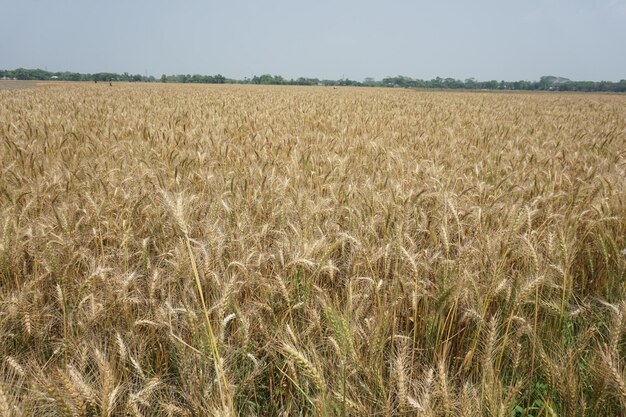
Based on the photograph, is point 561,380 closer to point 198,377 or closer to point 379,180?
point 198,377

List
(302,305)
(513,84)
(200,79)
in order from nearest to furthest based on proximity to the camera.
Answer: (302,305), (200,79), (513,84)

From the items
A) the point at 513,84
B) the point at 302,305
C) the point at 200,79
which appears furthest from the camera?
the point at 513,84

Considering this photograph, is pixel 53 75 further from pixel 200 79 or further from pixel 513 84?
pixel 513 84

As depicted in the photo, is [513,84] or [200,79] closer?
[200,79]

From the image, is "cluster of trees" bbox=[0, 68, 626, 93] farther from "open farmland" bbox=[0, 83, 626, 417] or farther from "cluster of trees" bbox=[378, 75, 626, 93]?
"open farmland" bbox=[0, 83, 626, 417]

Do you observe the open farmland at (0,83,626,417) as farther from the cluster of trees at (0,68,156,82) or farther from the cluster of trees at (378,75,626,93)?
the cluster of trees at (0,68,156,82)

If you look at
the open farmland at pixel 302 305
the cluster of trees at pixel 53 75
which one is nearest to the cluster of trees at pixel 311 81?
the cluster of trees at pixel 53 75

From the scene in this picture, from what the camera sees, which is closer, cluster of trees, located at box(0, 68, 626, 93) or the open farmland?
the open farmland

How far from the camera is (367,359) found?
51.9 inches

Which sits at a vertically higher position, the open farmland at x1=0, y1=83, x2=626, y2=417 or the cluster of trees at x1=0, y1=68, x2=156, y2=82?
→ the cluster of trees at x1=0, y1=68, x2=156, y2=82

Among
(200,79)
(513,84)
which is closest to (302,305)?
(200,79)

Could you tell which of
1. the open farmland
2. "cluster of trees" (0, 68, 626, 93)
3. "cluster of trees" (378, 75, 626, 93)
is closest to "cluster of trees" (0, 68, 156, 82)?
"cluster of trees" (0, 68, 626, 93)

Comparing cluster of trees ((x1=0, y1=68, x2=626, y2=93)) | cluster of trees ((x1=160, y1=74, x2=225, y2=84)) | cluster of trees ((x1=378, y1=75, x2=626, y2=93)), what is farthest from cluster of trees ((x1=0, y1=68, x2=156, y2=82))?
cluster of trees ((x1=378, y1=75, x2=626, y2=93))

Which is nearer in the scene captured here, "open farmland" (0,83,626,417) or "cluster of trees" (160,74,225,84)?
"open farmland" (0,83,626,417)
